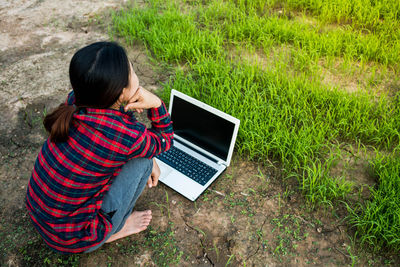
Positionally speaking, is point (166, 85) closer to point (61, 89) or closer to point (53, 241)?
point (61, 89)

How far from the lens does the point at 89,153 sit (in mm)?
1547

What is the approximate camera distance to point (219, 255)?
2080mm

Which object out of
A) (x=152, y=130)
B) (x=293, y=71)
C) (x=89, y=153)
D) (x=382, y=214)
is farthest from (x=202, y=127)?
(x=293, y=71)

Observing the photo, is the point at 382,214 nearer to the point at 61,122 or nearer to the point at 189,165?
the point at 189,165

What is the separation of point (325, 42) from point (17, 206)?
3112 mm

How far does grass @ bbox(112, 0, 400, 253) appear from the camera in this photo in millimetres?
2521

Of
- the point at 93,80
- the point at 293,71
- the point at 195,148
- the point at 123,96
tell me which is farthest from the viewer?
the point at 293,71

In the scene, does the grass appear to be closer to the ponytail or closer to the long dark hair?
the long dark hair

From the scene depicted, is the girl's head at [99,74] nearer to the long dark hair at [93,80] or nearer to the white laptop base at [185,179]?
the long dark hair at [93,80]

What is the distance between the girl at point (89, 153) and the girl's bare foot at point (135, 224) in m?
0.25

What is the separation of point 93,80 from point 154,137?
56cm

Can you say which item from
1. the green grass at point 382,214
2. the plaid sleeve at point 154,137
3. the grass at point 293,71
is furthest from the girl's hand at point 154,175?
the green grass at point 382,214

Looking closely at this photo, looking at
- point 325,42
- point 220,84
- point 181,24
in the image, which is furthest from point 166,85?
point 325,42

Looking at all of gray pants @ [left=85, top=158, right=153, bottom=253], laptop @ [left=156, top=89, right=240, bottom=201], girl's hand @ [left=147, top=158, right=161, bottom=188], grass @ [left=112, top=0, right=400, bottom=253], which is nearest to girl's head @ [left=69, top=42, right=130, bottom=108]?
gray pants @ [left=85, top=158, right=153, bottom=253]
